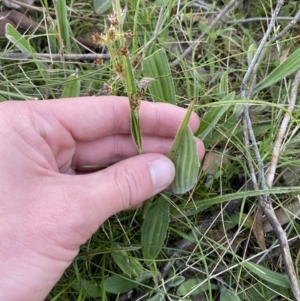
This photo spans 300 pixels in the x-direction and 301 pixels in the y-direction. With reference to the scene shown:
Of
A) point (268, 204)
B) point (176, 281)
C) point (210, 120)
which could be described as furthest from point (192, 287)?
point (210, 120)

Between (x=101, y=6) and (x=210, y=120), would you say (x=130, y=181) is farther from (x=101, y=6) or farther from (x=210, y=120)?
(x=101, y=6)

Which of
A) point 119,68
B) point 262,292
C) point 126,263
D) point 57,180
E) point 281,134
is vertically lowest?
point 262,292

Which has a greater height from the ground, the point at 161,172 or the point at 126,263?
the point at 161,172

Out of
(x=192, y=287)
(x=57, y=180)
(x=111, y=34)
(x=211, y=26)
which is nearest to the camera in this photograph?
(x=111, y=34)

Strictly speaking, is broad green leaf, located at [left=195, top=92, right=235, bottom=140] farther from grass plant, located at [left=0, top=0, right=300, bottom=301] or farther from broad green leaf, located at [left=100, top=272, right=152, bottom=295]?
broad green leaf, located at [left=100, top=272, right=152, bottom=295]

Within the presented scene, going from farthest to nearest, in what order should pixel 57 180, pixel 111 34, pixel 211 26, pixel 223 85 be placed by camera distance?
1. pixel 211 26
2. pixel 223 85
3. pixel 57 180
4. pixel 111 34

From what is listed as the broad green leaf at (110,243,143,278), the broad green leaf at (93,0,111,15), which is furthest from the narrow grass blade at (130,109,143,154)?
the broad green leaf at (93,0,111,15)

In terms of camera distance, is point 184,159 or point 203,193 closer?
point 184,159

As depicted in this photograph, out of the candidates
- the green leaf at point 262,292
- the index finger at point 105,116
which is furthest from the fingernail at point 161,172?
the green leaf at point 262,292
